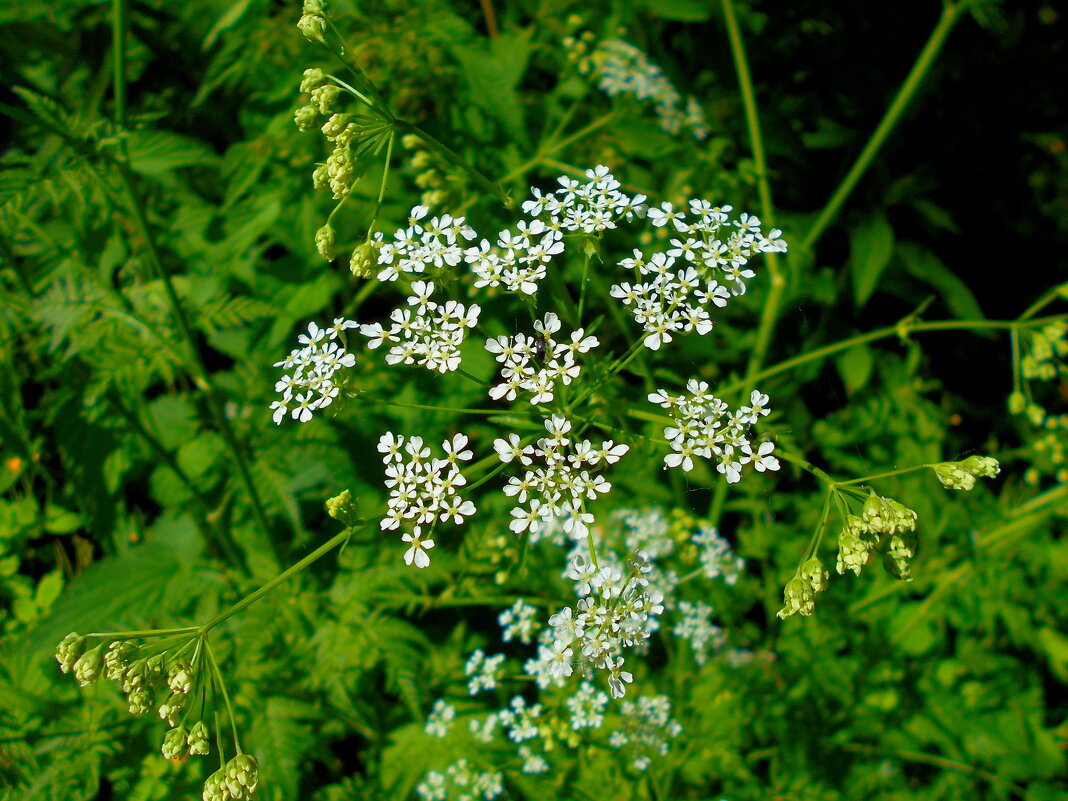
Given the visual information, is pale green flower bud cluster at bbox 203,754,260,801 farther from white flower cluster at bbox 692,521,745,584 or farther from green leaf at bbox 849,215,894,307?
green leaf at bbox 849,215,894,307

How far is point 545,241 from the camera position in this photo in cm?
214

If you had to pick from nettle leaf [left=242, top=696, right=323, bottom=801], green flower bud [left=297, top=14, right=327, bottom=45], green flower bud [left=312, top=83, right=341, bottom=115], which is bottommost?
nettle leaf [left=242, top=696, right=323, bottom=801]

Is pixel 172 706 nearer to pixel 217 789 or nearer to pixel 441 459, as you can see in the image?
pixel 217 789

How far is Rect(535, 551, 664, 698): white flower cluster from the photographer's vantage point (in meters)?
2.04

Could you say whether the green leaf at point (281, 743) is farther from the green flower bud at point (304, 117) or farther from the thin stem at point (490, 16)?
the thin stem at point (490, 16)

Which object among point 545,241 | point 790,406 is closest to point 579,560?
point 545,241

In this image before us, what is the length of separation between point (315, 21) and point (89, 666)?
5.67 feet

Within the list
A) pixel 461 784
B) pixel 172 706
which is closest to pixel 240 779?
pixel 172 706

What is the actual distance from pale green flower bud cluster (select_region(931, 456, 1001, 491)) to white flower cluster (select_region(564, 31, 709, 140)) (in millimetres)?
2263

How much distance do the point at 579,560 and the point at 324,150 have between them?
2.28 metres

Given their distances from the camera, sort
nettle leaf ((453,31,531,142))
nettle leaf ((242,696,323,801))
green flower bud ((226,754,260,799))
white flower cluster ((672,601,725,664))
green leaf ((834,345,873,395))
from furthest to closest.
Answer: green leaf ((834,345,873,395)) → nettle leaf ((453,31,531,142)) → white flower cluster ((672,601,725,664)) → nettle leaf ((242,696,323,801)) → green flower bud ((226,754,260,799))

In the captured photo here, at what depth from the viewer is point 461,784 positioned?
10.00 ft

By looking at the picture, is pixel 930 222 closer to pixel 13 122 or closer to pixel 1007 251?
pixel 1007 251

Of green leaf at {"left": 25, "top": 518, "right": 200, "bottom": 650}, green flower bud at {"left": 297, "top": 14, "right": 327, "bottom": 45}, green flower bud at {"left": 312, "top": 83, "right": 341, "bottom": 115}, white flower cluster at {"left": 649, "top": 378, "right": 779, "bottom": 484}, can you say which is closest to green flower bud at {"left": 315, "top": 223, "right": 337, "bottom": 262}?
green flower bud at {"left": 312, "top": 83, "right": 341, "bottom": 115}
